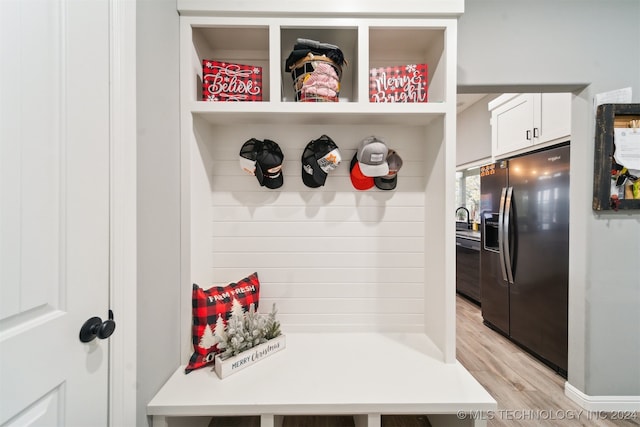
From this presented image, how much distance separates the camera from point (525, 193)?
2342mm

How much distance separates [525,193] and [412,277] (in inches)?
63.6

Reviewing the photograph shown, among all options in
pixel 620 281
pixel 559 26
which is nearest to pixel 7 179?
pixel 559 26

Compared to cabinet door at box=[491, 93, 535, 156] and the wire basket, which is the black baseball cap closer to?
the wire basket

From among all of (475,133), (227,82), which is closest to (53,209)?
(227,82)

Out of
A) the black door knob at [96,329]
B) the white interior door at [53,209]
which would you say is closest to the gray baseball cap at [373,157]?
the white interior door at [53,209]

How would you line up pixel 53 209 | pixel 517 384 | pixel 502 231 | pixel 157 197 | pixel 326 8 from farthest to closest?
1. pixel 502 231
2. pixel 517 384
3. pixel 326 8
4. pixel 157 197
5. pixel 53 209

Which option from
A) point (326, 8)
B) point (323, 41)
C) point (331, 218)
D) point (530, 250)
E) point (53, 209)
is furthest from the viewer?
point (530, 250)

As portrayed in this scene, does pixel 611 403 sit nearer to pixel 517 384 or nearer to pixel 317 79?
pixel 517 384

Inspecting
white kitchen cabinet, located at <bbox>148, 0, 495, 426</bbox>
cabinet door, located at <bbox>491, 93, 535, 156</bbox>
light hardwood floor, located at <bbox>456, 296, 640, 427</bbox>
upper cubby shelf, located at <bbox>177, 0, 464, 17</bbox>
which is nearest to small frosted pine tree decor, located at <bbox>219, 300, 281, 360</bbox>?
white kitchen cabinet, located at <bbox>148, 0, 495, 426</bbox>

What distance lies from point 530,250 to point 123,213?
2.84 metres

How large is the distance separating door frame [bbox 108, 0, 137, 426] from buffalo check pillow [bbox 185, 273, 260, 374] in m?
0.34

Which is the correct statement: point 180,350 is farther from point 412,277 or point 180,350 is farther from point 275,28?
point 275,28

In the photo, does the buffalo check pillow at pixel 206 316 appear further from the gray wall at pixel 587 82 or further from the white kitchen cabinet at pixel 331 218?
the gray wall at pixel 587 82

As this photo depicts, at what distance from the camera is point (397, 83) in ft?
4.32
